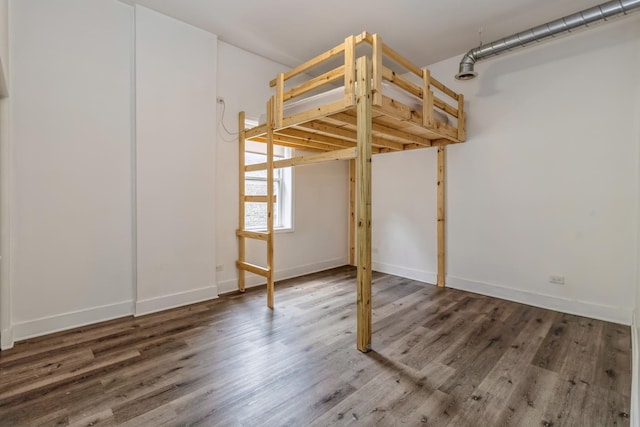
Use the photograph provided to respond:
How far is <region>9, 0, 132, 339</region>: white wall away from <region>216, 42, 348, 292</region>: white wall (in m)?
1.05

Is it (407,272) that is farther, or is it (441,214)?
(407,272)

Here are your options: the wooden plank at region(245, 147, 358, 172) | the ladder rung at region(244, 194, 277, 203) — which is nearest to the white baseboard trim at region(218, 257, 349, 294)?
the ladder rung at region(244, 194, 277, 203)

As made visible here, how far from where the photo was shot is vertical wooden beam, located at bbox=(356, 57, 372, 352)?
233 centimetres

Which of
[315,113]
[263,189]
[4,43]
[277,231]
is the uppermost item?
[4,43]

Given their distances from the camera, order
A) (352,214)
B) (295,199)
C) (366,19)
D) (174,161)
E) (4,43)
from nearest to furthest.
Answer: (4,43)
(366,19)
(174,161)
(295,199)
(352,214)

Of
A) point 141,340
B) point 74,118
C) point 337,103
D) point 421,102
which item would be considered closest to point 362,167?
point 337,103

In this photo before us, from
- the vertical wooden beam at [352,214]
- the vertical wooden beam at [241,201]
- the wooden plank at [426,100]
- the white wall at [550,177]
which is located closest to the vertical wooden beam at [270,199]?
the vertical wooden beam at [241,201]

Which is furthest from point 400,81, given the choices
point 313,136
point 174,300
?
point 174,300

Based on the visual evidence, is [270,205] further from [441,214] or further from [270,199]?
[441,214]

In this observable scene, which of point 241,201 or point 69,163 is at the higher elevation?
point 69,163

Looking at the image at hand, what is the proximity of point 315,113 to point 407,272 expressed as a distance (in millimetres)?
3016

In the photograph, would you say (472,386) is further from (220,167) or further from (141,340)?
(220,167)

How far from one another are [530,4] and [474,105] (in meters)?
1.17

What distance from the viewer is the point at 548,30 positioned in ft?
9.65
